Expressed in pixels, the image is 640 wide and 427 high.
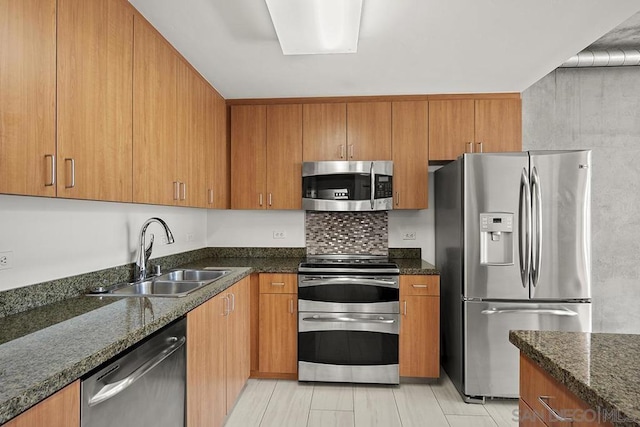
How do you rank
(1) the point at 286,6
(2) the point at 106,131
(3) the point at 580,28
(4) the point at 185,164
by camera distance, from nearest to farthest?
(2) the point at 106,131, (1) the point at 286,6, (3) the point at 580,28, (4) the point at 185,164

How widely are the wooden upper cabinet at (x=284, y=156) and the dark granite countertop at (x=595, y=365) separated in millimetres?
2355

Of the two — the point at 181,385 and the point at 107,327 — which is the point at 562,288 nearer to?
the point at 181,385

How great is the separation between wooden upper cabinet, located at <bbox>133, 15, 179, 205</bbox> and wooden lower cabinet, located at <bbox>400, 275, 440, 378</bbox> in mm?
1897

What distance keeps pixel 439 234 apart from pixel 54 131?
2911mm

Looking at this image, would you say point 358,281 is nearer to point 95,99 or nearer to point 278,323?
point 278,323

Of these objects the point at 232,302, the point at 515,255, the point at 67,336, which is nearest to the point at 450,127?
the point at 515,255

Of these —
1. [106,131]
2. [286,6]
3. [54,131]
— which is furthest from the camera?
[286,6]

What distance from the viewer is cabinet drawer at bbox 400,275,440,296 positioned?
2.93 m

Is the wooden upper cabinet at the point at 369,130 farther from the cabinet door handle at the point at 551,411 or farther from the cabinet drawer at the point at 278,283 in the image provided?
the cabinet door handle at the point at 551,411

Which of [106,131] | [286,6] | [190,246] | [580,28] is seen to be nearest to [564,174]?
[580,28]

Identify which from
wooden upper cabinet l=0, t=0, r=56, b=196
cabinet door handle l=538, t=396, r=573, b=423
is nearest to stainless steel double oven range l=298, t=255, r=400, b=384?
cabinet door handle l=538, t=396, r=573, b=423

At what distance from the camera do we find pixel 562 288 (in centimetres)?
259

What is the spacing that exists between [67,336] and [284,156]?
240 cm

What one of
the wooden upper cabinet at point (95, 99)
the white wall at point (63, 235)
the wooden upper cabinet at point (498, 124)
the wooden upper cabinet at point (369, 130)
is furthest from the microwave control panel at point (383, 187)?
the wooden upper cabinet at point (95, 99)
